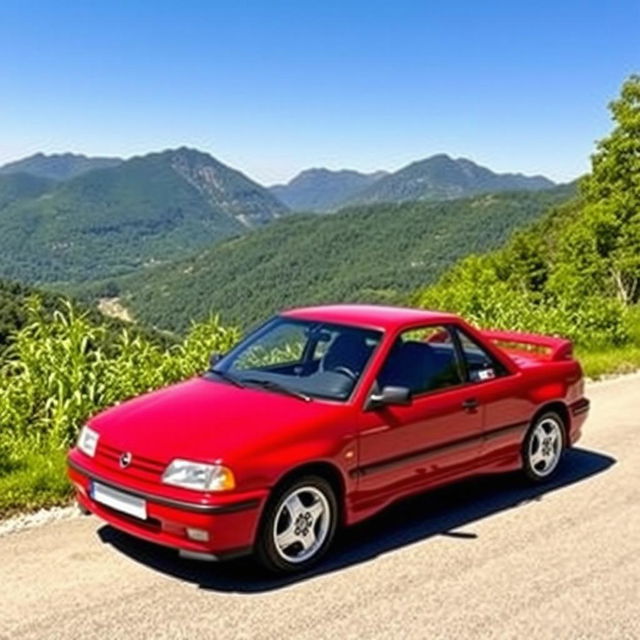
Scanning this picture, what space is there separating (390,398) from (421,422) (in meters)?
0.47

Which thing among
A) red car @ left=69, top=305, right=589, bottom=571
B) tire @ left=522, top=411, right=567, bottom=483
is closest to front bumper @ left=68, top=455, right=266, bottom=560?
red car @ left=69, top=305, right=589, bottom=571

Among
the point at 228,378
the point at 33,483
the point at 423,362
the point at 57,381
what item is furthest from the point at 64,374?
the point at 423,362

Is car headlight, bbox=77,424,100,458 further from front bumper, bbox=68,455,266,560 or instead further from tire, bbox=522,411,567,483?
tire, bbox=522,411,567,483

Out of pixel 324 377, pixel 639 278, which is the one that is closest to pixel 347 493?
pixel 324 377

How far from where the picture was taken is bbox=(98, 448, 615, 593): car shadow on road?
17.2ft

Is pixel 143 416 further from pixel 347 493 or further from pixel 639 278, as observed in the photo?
pixel 639 278

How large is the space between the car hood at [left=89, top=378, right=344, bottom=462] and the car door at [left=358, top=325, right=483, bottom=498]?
40 centimetres

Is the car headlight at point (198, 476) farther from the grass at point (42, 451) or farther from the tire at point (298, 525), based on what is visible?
the grass at point (42, 451)

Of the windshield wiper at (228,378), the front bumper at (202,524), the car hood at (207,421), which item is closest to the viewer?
the front bumper at (202,524)

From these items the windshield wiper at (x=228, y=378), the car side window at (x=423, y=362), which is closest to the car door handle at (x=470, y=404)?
the car side window at (x=423, y=362)

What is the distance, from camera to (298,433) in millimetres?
5281

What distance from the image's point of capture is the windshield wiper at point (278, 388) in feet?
18.8

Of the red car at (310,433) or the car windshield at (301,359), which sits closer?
the red car at (310,433)

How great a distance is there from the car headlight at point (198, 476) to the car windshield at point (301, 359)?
3.22ft
